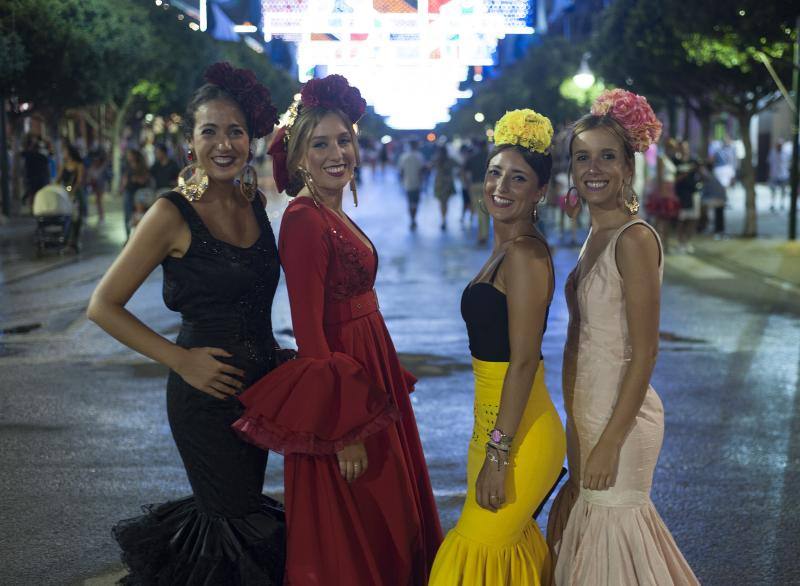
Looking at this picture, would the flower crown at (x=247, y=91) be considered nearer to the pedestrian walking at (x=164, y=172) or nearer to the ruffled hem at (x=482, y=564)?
the ruffled hem at (x=482, y=564)

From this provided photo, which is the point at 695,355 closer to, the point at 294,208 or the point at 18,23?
the point at 294,208

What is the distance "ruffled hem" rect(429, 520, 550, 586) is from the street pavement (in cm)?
160

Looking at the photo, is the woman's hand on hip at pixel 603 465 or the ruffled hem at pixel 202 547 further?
the ruffled hem at pixel 202 547

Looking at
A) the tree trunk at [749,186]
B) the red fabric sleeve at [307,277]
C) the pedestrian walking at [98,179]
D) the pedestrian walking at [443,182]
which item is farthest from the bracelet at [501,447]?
the pedestrian walking at [98,179]

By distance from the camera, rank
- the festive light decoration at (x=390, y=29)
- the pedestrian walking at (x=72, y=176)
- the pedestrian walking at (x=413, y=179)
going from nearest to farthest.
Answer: the pedestrian walking at (x=72, y=176), the pedestrian walking at (x=413, y=179), the festive light decoration at (x=390, y=29)

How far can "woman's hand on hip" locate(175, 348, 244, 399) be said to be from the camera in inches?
134

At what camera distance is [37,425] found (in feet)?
22.9

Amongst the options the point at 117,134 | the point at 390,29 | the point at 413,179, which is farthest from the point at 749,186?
the point at 117,134

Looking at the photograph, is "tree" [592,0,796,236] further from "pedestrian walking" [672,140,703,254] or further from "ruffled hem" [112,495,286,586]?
"ruffled hem" [112,495,286,586]

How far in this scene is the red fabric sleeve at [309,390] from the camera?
3336 millimetres

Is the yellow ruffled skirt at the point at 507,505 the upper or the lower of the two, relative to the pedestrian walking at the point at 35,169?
lower

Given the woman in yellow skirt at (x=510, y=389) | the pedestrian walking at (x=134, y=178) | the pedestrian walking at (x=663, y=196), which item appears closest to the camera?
the woman in yellow skirt at (x=510, y=389)

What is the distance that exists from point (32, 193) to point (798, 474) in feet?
71.3

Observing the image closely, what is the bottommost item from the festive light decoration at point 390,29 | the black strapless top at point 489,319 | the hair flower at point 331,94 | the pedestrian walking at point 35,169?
the black strapless top at point 489,319
